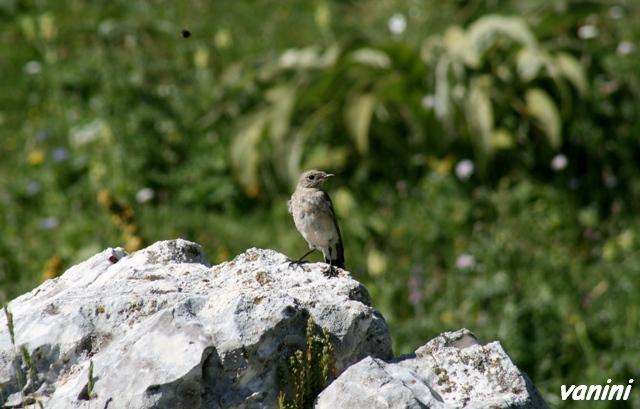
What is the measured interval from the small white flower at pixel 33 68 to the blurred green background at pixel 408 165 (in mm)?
24

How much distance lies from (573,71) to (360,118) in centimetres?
202

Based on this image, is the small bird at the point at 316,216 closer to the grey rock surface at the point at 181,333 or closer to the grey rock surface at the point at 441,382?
the grey rock surface at the point at 181,333

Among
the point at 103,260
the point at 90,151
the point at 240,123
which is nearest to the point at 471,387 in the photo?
the point at 103,260

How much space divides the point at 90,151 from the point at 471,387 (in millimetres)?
7652

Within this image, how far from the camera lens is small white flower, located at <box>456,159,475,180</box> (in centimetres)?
1013

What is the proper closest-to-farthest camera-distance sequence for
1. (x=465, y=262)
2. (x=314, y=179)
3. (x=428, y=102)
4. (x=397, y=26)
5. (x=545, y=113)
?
(x=314, y=179) < (x=465, y=262) < (x=545, y=113) < (x=428, y=102) < (x=397, y=26)

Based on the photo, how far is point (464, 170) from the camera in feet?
33.3

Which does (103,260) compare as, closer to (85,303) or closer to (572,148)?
(85,303)

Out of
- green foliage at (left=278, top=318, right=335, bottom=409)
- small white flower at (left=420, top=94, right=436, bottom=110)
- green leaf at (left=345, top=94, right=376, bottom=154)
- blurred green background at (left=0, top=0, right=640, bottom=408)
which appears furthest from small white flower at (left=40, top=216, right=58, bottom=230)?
green foliage at (left=278, top=318, right=335, bottom=409)

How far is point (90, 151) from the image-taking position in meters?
11.2

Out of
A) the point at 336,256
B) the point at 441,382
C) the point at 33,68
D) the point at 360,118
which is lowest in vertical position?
the point at 441,382

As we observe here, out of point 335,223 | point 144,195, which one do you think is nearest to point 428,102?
point 144,195

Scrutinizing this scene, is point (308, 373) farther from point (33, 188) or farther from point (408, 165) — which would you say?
point (33, 188)

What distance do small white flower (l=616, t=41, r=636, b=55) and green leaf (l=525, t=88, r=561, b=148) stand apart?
1.66 meters
